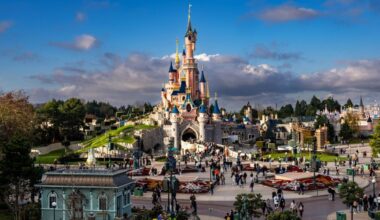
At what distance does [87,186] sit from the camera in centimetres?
2611

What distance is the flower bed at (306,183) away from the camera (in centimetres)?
3841

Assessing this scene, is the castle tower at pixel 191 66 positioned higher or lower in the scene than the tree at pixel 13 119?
higher

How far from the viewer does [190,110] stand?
3920 inches

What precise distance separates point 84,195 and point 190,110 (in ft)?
242

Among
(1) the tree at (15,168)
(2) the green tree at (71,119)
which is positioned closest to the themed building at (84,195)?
(1) the tree at (15,168)

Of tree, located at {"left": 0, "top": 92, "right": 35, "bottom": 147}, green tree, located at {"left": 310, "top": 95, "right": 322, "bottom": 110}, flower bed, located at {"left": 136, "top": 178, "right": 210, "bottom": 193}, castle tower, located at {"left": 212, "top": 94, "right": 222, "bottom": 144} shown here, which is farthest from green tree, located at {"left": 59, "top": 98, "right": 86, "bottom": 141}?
green tree, located at {"left": 310, "top": 95, "right": 322, "bottom": 110}

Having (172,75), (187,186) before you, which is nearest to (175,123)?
(172,75)

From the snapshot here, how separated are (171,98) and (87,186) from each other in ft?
263

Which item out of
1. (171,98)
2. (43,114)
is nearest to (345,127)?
(171,98)

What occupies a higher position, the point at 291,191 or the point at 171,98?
the point at 171,98

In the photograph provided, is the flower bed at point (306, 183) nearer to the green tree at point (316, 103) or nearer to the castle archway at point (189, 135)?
the castle archway at point (189, 135)

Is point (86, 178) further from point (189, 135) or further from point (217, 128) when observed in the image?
point (217, 128)

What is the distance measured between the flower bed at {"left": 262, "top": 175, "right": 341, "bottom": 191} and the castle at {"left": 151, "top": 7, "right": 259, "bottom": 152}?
48661 millimetres

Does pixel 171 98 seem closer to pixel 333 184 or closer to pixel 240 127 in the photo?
pixel 240 127
